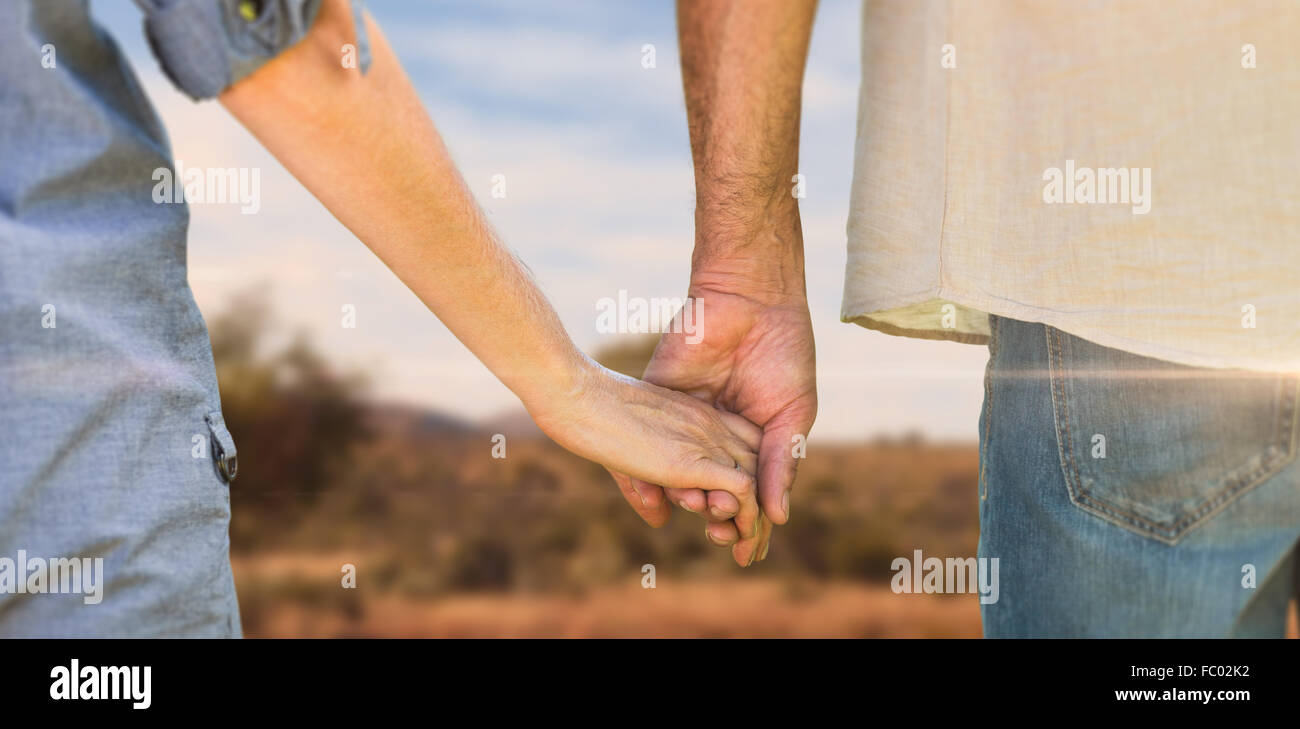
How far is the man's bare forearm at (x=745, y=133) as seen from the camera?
1123mm

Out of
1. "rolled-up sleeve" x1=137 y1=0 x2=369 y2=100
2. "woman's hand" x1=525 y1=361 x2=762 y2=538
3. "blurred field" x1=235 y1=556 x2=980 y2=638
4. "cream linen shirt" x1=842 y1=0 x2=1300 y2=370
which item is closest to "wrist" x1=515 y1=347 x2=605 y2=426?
"woman's hand" x1=525 y1=361 x2=762 y2=538

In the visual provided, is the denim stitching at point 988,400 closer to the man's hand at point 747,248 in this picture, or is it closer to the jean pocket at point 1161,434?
the jean pocket at point 1161,434

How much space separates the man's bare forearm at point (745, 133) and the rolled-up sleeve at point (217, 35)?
2.08 feet

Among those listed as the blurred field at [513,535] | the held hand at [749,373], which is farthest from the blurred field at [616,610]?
the held hand at [749,373]

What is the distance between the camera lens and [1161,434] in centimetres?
78

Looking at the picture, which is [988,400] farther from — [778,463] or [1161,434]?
[778,463]

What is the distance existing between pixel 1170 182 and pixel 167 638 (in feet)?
3.00

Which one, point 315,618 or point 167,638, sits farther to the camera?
point 315,618

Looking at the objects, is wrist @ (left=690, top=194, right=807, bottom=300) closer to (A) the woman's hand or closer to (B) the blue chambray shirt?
(A) the woman's hand

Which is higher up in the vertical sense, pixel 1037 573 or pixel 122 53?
pixel 122 53

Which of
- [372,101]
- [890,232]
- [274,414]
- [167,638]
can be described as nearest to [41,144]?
[372,101]

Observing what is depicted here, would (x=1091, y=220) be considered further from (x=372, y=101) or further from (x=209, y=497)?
(x=209, y=497)

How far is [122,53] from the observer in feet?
2.25

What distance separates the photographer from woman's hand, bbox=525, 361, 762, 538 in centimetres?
116
